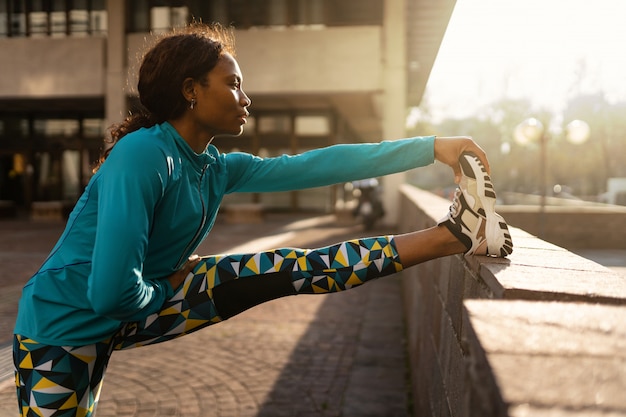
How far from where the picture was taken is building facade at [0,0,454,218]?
18.1 meters

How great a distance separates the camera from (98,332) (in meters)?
1.88

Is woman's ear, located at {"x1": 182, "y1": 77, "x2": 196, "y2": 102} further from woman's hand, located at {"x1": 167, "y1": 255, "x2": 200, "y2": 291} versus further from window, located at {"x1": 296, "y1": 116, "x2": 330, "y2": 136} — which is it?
window, located at {"x1": 296, "y1": 116, "x2": 330, "y2": 136}

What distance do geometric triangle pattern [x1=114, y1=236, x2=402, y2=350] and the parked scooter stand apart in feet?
46.4

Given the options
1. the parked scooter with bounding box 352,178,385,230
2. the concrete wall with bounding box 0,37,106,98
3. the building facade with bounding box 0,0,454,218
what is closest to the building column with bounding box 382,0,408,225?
the building facade with bounding box 0,0,454,218

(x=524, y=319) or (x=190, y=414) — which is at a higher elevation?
(x=524, y=319)

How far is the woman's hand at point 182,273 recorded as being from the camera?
2.15 meters

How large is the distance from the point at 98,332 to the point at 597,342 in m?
1.43

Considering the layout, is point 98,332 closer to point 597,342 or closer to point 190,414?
point 597,342

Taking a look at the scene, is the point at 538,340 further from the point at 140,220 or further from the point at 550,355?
the point at 140,220

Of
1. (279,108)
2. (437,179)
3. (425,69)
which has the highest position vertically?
(425,69)

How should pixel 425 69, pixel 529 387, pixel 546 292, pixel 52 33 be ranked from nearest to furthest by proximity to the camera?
pixel 529 387, pixel 546 292, pixel 52 33, pixel 425 69

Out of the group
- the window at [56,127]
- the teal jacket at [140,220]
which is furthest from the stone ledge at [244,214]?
the teal jacket at [140,220]

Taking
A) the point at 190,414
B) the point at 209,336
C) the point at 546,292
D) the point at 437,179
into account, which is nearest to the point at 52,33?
the point at 209,336

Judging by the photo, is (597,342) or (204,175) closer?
(597,342)
